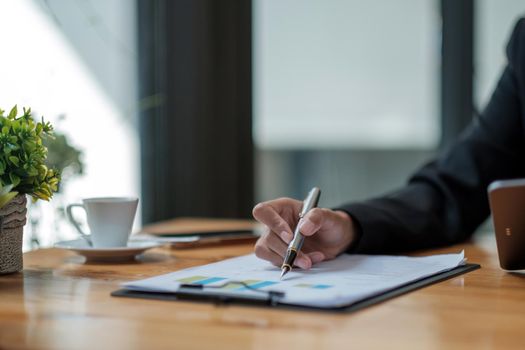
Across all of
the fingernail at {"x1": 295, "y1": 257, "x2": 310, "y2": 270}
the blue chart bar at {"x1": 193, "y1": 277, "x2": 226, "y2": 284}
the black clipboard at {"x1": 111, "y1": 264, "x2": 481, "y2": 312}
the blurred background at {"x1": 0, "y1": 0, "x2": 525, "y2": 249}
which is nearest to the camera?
the black clipboard at {"x1": 111, "y1": 264, "x2": 481, "y2": 312}

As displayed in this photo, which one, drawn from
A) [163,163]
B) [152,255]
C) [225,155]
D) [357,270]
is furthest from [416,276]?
[225,155]

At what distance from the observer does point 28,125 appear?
1.04m

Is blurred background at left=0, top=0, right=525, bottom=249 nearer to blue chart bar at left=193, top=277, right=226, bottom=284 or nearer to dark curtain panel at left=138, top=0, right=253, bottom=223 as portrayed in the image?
dark curtain panel at left=138, top=0, right=253, bottom=223

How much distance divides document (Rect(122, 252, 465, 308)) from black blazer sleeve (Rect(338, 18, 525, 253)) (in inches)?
6.3

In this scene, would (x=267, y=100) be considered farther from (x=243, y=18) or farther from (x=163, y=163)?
(x=163, y=163)

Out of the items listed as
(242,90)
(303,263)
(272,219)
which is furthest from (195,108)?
(303,263)

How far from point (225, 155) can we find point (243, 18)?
1.75 ft

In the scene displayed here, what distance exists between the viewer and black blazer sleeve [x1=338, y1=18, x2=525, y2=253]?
1302 millimetres

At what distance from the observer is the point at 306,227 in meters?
1.06

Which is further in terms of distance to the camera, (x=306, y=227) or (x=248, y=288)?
(x=306, y=227)

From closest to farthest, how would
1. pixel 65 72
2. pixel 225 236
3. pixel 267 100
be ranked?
1. pixel 225 236
2. pixel 65 72
3. pixel 267 100

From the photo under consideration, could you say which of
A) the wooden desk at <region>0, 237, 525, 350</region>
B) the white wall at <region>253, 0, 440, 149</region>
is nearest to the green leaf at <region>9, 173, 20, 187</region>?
the wooden desk at <region>0, 237, 525, 350</region>

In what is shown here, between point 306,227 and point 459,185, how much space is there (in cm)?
60

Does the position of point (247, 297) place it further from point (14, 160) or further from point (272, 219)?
point (14, 160)
